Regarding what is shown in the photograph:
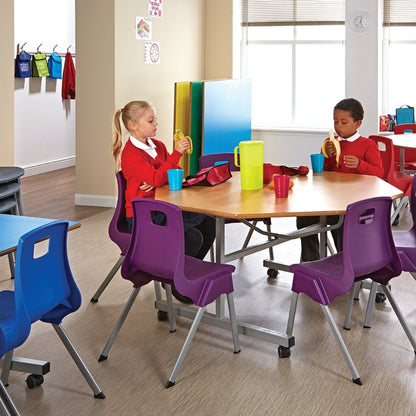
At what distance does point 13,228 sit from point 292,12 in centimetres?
645

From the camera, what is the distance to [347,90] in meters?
7.90

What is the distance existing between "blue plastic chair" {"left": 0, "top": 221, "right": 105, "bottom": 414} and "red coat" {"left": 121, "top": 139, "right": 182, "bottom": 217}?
1.09m

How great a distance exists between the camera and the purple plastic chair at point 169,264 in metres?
2.97

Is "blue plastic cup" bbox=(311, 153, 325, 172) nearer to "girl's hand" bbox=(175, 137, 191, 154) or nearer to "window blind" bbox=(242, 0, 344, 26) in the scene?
"girl's hand" bbox=(175, 137, 191, 154)

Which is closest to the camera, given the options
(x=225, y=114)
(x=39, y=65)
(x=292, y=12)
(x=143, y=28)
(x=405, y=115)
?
(x=143, y=28)

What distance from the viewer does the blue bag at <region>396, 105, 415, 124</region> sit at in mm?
7977

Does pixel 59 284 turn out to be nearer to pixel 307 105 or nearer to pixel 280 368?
pixel 280 368

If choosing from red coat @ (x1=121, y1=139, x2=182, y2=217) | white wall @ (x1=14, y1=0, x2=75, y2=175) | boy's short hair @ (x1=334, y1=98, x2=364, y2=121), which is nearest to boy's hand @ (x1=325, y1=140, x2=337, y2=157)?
boy's short hair @ (x1=334, y1=98, x2=364, y2=121)

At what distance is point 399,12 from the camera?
8.09m

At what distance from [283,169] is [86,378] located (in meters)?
1.63

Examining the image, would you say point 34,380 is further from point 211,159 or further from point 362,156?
point 362,156

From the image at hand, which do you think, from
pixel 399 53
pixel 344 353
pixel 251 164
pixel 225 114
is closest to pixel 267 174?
pixel 251 164

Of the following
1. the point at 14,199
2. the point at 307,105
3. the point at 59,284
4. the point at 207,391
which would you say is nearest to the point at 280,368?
the point at 207,391

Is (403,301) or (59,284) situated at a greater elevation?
(59,284)
